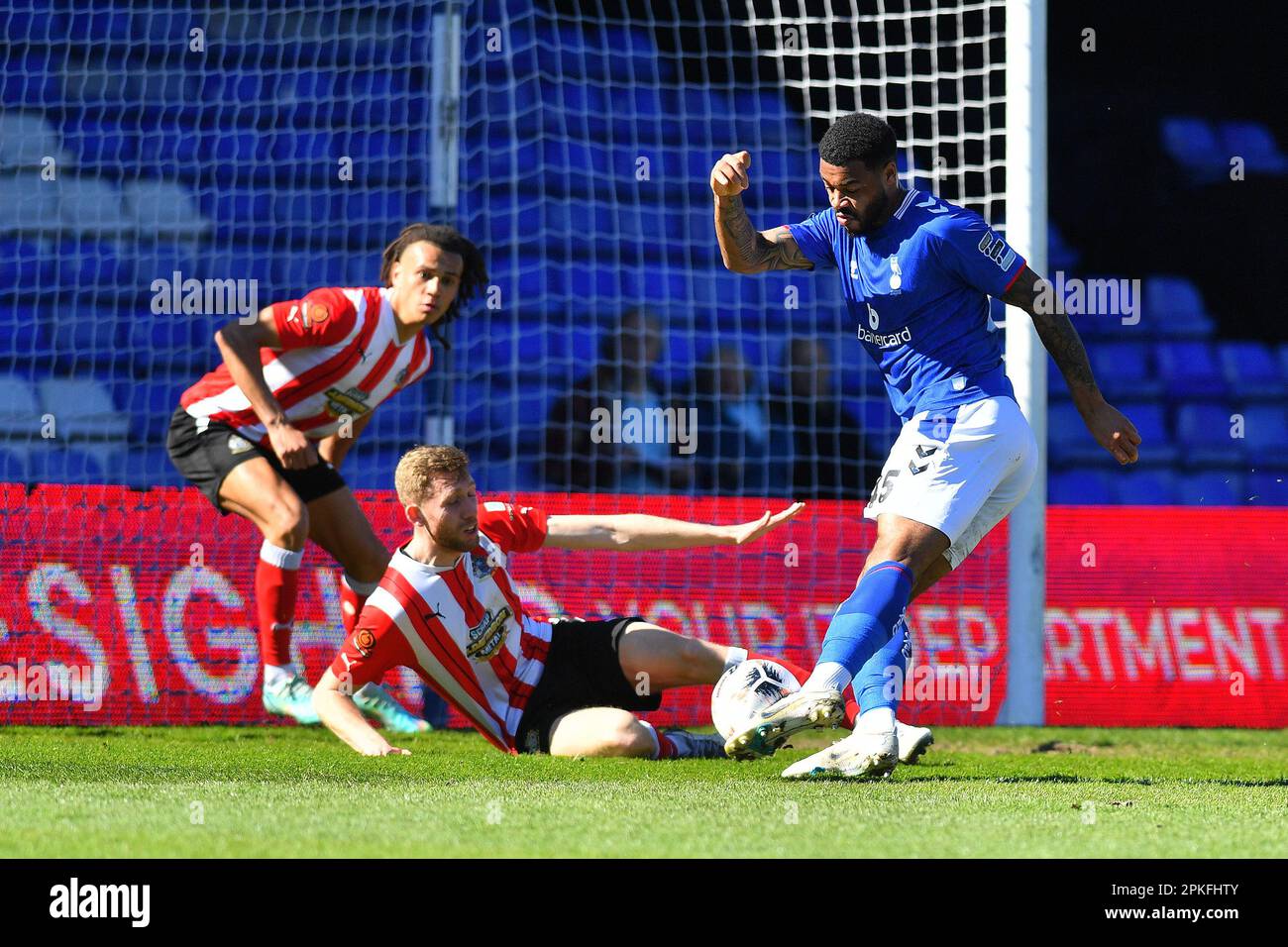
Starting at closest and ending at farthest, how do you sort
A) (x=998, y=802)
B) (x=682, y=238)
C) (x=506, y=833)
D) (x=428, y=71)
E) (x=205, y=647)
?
(x=506, y=833) < (x=998, y=802) < (x=205, y=647) < (x=428, y=71) < (x=682, y=238)

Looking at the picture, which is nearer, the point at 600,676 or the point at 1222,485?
the point at 600,676

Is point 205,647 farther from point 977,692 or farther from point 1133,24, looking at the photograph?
point 1133,24

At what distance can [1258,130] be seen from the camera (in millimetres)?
12039

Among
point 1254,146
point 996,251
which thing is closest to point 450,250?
point 996,251

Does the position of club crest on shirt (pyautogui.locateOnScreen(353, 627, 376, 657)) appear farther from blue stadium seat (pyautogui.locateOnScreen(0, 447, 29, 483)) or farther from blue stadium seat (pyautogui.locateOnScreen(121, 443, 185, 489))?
blue stadium seat (pyautogui.locateOnScreen(0, 447, 29, 483))

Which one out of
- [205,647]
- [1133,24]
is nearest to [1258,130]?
[1133,24]

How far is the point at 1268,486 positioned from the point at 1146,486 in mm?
1197

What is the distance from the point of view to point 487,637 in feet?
15.4

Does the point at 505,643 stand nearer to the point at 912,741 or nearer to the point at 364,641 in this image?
the point at 364,641

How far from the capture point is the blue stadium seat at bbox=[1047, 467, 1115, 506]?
34.7 feet

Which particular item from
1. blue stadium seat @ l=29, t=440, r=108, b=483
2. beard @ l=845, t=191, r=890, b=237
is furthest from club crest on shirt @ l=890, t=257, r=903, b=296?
blue stadium seat @ l=29, t=440, r=108, b=483

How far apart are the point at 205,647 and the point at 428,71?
3363 mm

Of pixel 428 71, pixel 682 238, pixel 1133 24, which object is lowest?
pixel 682 238

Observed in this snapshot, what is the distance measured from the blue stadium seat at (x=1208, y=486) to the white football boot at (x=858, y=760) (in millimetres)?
7016
